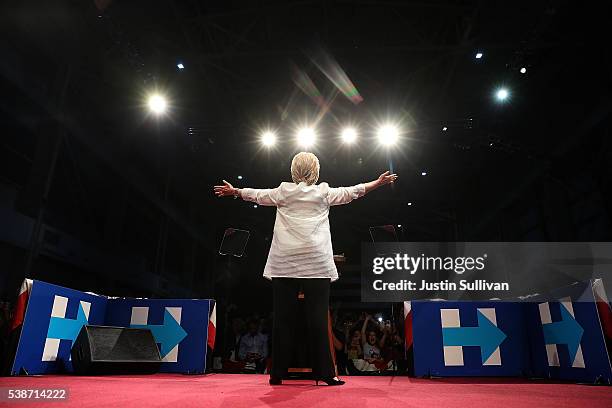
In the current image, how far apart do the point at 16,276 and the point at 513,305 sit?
763cm

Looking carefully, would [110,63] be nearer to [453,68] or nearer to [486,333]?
[453,68]

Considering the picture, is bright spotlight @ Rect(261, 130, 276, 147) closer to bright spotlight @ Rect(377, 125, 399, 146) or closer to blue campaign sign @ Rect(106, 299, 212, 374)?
bright spotlight @ Rect(377, 125, 399, 146)

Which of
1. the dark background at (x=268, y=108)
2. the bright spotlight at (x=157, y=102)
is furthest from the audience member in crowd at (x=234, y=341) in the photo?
the bright spotlight at (x=157, y=102)

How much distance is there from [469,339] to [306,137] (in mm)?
6496

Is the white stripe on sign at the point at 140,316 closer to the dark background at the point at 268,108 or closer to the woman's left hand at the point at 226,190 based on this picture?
the woman's left hand at the point at 226,190

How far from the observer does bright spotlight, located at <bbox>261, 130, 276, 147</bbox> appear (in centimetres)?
957

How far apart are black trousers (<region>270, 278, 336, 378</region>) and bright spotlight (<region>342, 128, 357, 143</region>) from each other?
7085 mm

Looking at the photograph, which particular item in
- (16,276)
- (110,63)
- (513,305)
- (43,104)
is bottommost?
(513,305)

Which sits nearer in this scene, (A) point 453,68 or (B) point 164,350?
(B) point 164,350

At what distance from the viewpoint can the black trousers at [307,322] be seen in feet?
8.00

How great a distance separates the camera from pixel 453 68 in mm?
7969

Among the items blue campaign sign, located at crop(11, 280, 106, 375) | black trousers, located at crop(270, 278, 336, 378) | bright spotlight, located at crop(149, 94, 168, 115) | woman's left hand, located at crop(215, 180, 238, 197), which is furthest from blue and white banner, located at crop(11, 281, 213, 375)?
bright spotlight, located at crop(149, 94, 168, 115)

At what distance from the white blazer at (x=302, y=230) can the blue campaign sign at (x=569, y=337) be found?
1953 millimetres

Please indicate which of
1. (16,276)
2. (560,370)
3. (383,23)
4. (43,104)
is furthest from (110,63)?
(560,370)
